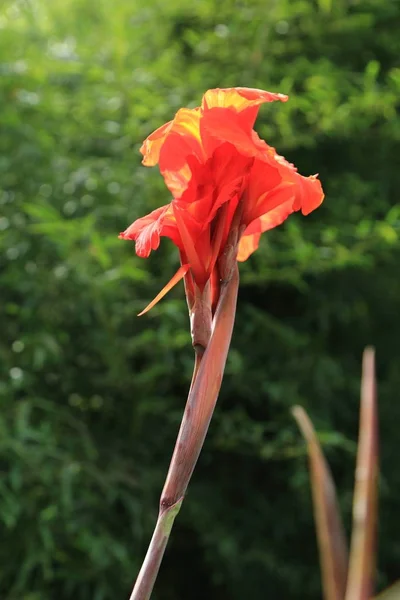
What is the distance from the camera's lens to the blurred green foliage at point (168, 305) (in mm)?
1009

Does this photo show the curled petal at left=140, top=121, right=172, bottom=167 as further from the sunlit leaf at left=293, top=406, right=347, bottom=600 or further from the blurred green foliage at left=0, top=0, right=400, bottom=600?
the blurred green foliage at left=0, top=0, right=400, bottom=600

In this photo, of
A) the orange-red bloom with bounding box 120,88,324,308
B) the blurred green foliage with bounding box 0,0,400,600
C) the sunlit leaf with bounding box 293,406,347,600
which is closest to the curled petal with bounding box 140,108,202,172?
the orange-red bloom with bounding box 120,88,324,308

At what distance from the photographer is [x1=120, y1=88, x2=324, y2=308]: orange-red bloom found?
0.30 meters

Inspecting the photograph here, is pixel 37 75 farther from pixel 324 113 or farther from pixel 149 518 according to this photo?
pixel 149 518

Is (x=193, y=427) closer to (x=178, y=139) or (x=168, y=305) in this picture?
(x=178, y=139)

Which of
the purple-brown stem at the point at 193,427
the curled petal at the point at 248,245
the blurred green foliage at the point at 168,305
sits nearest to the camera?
the purple-brown stem at the point at 193,427

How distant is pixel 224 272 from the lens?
31 centimetres

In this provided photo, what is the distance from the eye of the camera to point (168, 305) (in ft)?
3.24

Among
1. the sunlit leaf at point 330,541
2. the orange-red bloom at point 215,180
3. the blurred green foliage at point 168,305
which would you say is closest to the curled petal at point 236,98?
the orange-red bloom at point 215,180

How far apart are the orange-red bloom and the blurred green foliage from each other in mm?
614

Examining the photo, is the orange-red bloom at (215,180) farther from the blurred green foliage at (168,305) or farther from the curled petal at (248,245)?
the blurred green foliage at (168,305)

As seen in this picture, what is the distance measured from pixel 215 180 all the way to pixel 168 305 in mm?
685

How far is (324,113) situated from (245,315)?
0.35 meters

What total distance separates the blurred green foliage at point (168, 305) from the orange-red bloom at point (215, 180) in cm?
61
